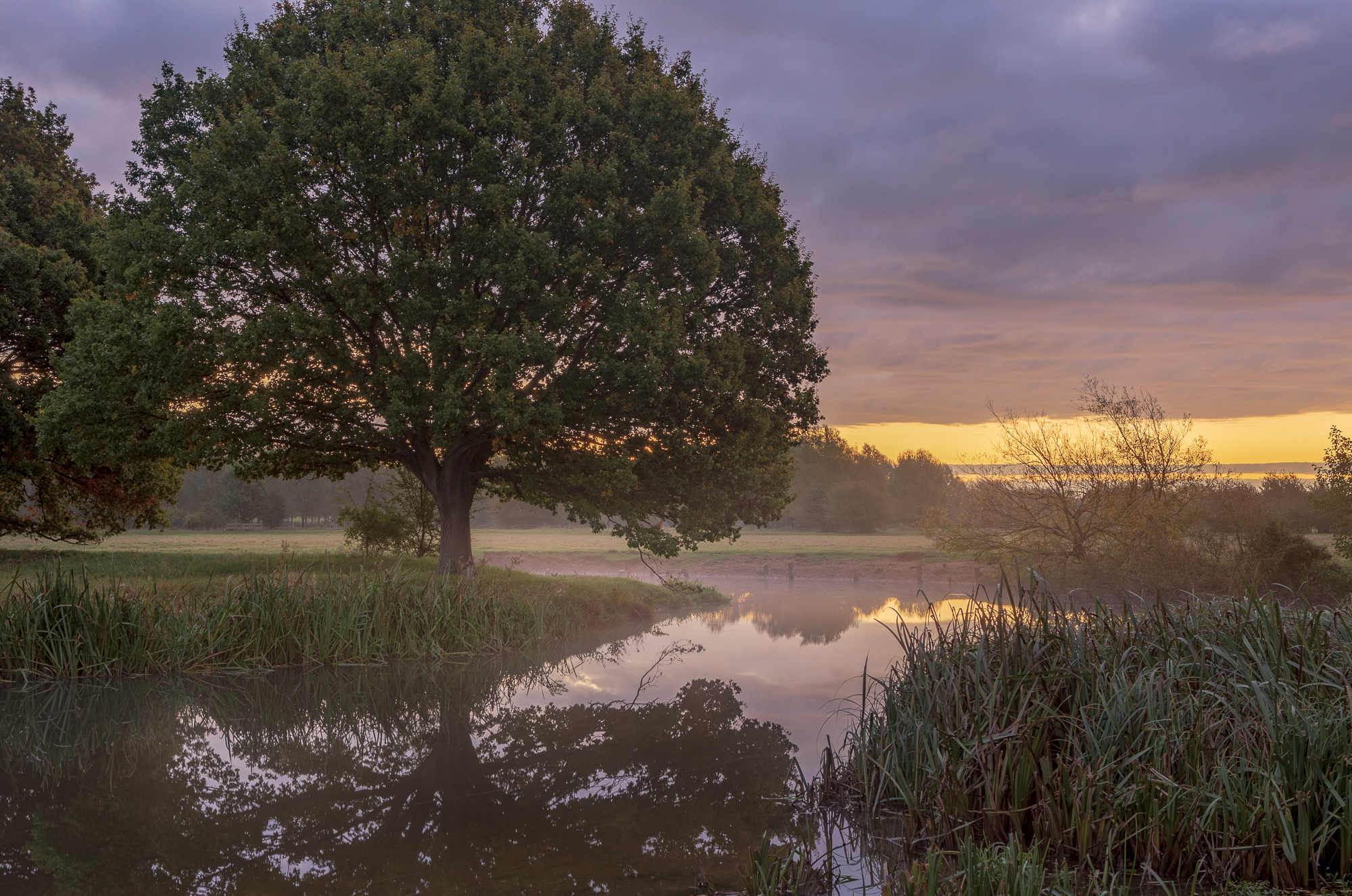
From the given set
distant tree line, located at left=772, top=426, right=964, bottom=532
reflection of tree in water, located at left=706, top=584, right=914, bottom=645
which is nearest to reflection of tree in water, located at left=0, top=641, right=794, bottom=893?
reflection of tree in water, located at left=706, top=584, right=914, bottom=645

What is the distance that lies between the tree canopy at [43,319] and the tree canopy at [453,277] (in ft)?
11.9

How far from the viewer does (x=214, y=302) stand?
70.1 ft

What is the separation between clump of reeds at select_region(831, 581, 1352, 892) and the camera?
6215mm

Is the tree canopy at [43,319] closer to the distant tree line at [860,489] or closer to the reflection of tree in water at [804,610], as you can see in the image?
the reflection of tree in water at [804,610]

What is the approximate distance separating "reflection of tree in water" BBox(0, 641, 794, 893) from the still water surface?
3 cm

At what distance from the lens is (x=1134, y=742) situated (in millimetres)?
7008

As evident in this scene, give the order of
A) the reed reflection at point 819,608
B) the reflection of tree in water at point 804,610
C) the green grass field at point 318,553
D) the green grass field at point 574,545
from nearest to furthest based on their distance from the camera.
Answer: the green grass field at point 318,553, the reflection of tree in water at point 804,610, the reed reflection at point 819,608, the green grass field at point 574,545

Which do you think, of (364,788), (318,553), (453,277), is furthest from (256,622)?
(318,553)

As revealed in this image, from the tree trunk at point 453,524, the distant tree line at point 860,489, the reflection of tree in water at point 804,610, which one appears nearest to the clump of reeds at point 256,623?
the tree trunk at point 453,524

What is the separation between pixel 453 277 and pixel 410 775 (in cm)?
1288

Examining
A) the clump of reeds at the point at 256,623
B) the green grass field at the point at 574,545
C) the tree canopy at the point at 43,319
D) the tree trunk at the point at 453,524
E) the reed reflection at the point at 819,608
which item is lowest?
the reed reflection at the point at 819,608

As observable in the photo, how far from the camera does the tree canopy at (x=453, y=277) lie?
1961 centimetres

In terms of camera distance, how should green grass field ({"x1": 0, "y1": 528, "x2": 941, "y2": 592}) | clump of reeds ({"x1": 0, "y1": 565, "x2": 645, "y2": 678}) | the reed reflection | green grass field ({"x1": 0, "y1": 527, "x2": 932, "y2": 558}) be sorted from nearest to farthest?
clump of reeds ({"x1": 0, "y1": 565, "x2": 645, "y2": 678}) < green grass field ({"x1": 0, "y1": 528, "x2": 941, "y2": 592}) < the reed reflection < green grass field ({"x1": 0, "y1": 527, "x2": 932, "y2": 558})

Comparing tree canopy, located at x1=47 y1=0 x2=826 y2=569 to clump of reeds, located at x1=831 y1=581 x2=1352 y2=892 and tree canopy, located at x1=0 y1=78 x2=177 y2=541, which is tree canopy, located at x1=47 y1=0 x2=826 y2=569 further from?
clump of reeds, located at x1=831 y1=581 x2=1352 y2=892
